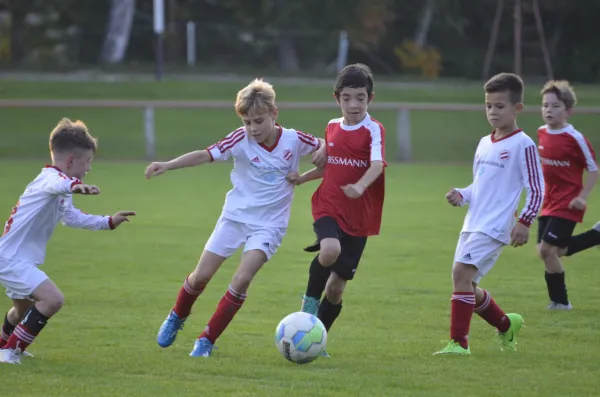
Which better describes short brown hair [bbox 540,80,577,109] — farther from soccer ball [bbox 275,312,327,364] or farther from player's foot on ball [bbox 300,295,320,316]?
soccer ball [bbox 275,312,327,364]

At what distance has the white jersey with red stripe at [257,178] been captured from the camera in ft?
21.4

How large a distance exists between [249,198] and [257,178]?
133 mm

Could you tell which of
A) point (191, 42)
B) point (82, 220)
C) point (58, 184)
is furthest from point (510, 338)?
point (191, 42)

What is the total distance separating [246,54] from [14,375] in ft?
96.7

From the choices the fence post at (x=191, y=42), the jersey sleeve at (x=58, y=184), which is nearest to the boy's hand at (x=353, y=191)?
the jersey sleeve at (x=58, y=184)

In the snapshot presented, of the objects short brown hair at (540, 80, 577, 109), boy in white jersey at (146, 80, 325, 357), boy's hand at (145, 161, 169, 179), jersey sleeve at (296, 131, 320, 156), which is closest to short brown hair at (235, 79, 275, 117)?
boy in white jersey at (146, 80, 325, 357)

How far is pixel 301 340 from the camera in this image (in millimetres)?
6055

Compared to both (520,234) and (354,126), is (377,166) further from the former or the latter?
(520,234)

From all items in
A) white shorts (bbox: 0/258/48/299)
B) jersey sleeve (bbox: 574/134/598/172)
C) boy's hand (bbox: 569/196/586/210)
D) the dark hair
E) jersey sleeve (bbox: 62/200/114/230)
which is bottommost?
boy's hand (bbox: 569/196/586/210)

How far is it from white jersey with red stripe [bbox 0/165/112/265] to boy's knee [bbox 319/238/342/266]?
1262 millimetres

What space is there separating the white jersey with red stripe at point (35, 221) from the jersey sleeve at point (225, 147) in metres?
0.74

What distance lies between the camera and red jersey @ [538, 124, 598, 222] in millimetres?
8578

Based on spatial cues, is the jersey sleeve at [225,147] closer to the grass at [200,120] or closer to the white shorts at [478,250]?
the white shorts at [478,250]

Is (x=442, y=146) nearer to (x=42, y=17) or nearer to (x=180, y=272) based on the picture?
(x=180, y=272)
